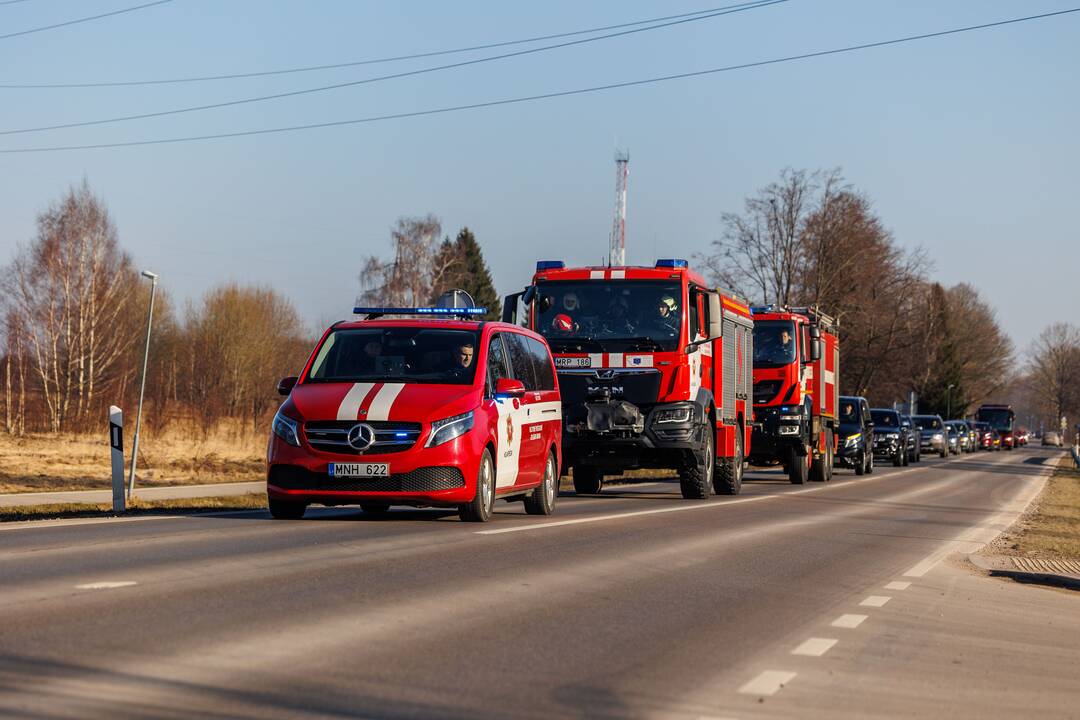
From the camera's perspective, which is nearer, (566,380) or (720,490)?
(566,380)

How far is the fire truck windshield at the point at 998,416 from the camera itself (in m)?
114

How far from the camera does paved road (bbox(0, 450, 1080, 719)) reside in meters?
6.17

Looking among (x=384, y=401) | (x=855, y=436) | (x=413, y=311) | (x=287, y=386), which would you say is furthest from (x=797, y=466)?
(x=384, y=401)

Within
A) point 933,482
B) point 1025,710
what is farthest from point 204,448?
point 1025,710

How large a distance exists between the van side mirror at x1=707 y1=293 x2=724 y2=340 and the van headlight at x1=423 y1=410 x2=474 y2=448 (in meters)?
7.69

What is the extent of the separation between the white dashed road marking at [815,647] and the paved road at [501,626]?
16mm

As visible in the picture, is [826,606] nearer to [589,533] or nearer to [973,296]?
[589,533]

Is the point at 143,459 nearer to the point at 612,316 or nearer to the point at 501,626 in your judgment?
the point at 612,316

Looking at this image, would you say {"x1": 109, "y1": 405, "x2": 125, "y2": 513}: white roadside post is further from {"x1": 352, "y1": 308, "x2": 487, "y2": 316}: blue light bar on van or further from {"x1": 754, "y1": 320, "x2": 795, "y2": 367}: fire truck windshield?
{"x1": 754, "y1": 320, "x2": 795, "y2": 367}: fire truck windshield

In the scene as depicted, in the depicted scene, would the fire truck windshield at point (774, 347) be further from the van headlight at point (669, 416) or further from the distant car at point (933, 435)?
the distant car at point (933, 435)

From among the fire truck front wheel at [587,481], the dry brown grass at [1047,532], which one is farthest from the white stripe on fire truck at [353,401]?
the fire truck front wheel at [587,481]

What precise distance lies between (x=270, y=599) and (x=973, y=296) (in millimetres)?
126840

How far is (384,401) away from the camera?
1465 cm

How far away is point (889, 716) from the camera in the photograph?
6.19 metres
